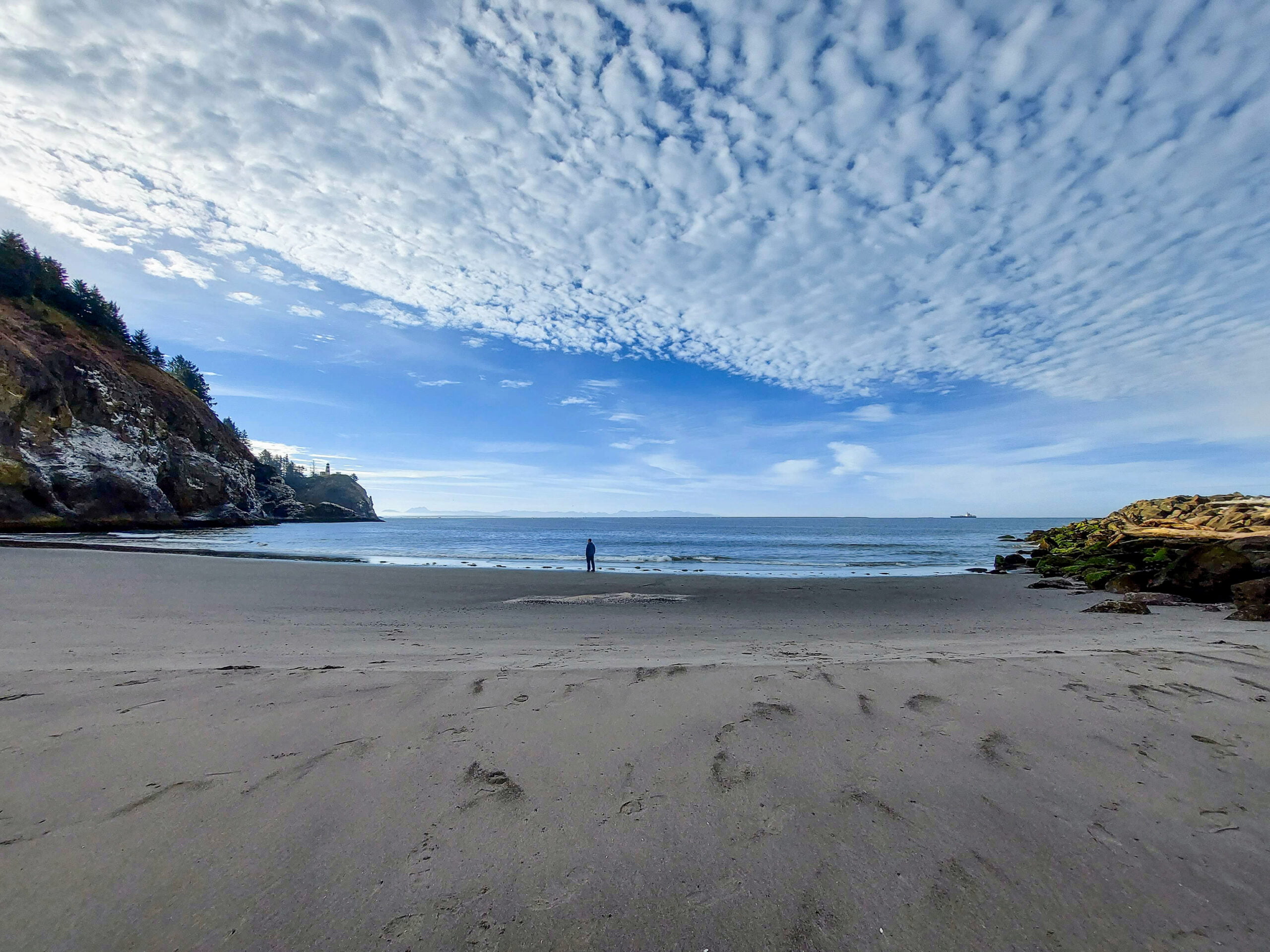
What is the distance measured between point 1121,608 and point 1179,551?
792cm

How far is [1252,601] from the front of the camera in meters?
9.23

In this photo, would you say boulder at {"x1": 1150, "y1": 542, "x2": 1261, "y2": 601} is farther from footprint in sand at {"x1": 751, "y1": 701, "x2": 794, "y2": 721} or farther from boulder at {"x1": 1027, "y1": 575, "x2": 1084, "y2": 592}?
footprint in sand at {"x1": 751, "y1": 701, "x2": 794, "y2": 721}

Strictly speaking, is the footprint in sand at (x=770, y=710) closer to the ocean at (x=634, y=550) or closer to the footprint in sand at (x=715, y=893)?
the footprint in sand at (x=715, y=893)

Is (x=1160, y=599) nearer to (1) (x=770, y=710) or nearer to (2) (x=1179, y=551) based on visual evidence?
(2) (x=1179, y=551)

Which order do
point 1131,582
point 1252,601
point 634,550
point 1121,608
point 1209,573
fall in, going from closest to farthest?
point 1252,601, point 1121,608, point 1209,573, point 1131,582, point 634,550

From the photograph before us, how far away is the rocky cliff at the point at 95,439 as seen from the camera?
4019cm

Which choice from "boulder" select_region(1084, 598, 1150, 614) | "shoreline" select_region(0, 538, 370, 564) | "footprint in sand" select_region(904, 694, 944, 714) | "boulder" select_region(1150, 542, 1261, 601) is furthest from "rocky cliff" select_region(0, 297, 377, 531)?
"boulder" select_region(1150, 542, 1261, 601)

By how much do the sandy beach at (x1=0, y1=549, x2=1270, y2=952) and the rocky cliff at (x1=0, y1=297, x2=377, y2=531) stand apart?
53.4m

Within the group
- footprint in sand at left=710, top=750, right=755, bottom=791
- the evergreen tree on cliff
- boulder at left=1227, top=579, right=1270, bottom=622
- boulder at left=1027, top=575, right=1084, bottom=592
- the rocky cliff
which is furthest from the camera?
the evergreen tree on cliff

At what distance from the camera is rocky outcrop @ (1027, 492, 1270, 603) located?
11414mm

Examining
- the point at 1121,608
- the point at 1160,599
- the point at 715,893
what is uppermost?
the point at 715,893

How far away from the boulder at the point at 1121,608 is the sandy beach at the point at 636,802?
6.04 m

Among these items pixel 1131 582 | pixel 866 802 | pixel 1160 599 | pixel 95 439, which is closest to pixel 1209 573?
pixel 1160 599

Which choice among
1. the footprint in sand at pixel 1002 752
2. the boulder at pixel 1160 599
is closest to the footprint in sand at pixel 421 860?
the footprint in sand at pixel 1002 752
